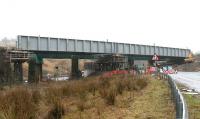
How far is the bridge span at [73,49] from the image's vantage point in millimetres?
52938

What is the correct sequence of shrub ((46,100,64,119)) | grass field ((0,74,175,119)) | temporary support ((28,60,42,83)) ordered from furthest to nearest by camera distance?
temporary support ((28,60,42,83))
shrub ((46,100,64,119))
grass field ((0,74,175,119))

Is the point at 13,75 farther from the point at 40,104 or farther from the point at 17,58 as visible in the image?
the point at 40,104

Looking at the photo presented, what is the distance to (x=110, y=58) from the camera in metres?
65.8

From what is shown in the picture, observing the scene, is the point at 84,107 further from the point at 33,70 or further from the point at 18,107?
the point at 33,70

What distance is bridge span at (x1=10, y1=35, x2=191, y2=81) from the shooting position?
52.9 metres

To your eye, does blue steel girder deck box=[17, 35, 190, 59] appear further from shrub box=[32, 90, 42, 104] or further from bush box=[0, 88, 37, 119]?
bush box=[0, 88, 37, 119]

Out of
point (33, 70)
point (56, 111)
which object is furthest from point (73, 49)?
point (56, 111)

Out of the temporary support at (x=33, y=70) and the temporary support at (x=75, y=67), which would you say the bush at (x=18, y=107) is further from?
the temporary support at (x=75, y=67)

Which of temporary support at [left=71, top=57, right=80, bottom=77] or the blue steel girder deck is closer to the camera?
the blue steel girder deck

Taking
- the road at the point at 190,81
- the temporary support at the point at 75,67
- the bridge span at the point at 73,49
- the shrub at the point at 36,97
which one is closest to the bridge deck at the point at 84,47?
the bridge span at the point at 73,49

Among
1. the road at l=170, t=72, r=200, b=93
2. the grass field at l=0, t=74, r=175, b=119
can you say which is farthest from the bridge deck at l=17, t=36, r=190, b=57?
the grass field at l=0, t=74, r=175, b=119

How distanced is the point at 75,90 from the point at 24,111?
28.5 feet

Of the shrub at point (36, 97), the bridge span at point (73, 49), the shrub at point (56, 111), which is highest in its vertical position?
the bridge span at point (73, 49)

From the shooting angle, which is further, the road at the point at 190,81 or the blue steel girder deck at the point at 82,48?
the blue steel girder deck at the point at 82,48
